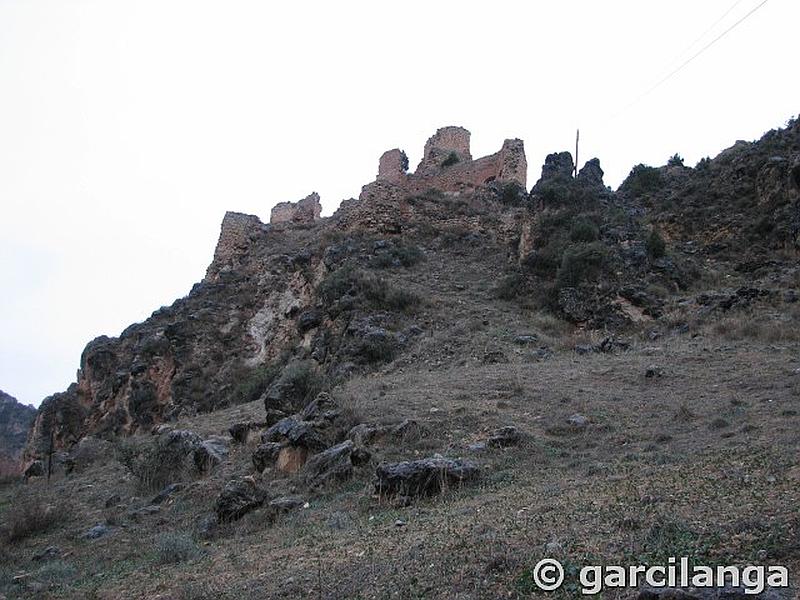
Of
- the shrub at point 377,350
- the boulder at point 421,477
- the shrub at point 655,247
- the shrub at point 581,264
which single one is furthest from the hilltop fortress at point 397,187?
the boulder at point 421,477

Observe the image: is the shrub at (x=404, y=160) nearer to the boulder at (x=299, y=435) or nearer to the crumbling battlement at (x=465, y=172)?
the crumbling battlement at (x=465, y=172)

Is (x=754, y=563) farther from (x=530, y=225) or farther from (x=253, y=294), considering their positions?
(x=253, y=294)

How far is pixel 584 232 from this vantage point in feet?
57.7

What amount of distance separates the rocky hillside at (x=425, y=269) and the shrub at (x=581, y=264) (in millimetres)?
34

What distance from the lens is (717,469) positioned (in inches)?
239

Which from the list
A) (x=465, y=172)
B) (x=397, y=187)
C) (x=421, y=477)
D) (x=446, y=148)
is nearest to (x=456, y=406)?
(x=421, y=477)

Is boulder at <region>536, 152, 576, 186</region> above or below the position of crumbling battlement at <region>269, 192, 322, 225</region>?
below

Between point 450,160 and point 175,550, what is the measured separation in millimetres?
23744

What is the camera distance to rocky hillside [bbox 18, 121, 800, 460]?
1606cm

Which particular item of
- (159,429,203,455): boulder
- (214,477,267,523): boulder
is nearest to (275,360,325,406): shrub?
(159,429,203,455): boulder

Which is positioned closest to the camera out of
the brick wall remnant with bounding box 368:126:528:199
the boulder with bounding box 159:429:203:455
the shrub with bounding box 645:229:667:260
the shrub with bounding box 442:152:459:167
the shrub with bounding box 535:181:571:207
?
the boulder with bounding box 159:429:203:455

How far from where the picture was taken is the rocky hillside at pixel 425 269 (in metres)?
16.1

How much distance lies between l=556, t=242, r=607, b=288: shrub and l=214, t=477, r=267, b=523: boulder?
1032cm

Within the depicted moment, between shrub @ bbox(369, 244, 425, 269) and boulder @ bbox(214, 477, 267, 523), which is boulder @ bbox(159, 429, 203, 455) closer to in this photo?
boulder @ bbox(214, 477, 267, 523)
